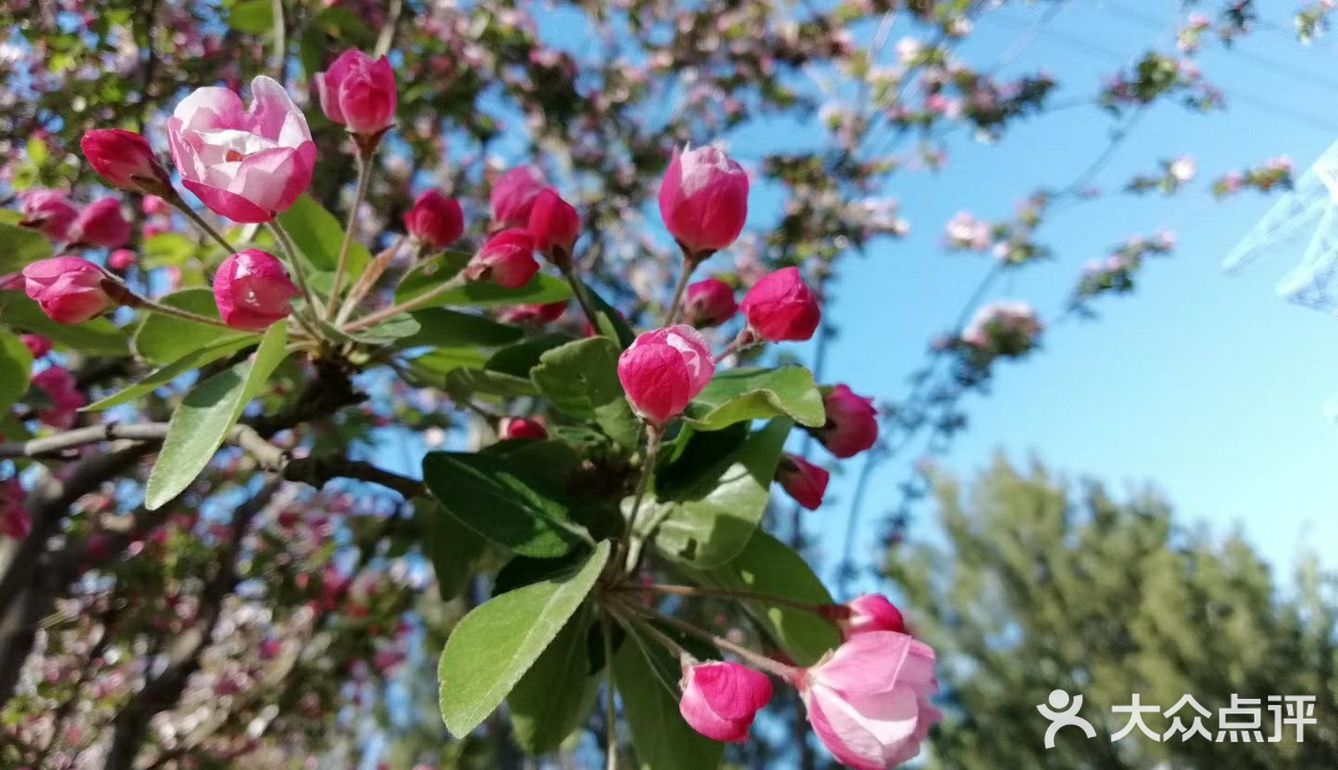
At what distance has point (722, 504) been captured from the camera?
2.10 feet

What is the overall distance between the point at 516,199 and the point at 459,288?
138mm

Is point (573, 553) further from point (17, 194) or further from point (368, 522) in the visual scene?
point (368, 522)

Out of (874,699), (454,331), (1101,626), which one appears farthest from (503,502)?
(1101,626)

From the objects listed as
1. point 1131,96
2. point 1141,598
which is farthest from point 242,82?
point 1141,598

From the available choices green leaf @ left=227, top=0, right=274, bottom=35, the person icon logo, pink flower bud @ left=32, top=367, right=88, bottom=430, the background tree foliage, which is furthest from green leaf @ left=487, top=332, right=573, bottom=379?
the background tree foliage

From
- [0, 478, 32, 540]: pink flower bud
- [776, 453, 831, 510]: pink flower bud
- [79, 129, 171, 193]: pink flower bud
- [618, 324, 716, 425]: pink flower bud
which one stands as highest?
[79, 129, 171, 193]: pink flower bud

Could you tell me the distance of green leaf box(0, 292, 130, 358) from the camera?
77 centimetres

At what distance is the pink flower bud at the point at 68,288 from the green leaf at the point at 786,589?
0.54 metres

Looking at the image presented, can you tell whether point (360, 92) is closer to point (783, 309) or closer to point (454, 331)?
point (454, 331)

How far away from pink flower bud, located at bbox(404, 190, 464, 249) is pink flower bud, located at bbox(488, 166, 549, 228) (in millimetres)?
55

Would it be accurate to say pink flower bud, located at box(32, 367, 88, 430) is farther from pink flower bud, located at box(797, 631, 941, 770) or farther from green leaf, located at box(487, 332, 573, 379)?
pink flower bud, located at box(797, 631, 941, 770)

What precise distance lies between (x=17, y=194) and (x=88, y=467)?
404 millimetres

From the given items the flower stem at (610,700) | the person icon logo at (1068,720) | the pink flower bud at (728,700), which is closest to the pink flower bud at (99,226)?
the flower stem at (610,700)

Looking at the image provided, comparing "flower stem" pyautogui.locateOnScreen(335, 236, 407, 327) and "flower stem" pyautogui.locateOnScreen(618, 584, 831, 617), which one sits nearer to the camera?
"flower stem" pyautogui.locateOnScreen(618, 584, 831, 617)
